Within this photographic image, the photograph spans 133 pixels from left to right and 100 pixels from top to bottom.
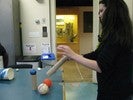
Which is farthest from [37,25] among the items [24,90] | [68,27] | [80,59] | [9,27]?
[68,27]

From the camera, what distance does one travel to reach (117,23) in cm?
164

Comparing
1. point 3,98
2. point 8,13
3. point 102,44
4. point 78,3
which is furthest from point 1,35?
point 78,3

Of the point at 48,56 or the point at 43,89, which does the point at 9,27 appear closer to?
the point at 48,56

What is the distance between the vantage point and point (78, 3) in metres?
9.16

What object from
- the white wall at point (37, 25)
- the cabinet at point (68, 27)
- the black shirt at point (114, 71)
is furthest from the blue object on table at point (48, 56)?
the cabinet at point (68, 27)

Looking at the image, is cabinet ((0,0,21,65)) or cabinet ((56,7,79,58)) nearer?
cabinet ((0,0,21,65))

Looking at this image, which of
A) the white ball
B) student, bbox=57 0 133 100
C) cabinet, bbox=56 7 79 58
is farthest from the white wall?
cabinet, bbox=56 7 79 58

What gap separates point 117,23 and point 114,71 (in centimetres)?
32

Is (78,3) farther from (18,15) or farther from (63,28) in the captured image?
(18,15)

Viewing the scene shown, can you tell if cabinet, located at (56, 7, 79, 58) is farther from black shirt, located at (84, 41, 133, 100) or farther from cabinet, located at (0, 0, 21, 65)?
black shirt, located at (84, 41, 133, 100)

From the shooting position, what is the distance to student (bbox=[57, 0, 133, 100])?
1580 millimetres

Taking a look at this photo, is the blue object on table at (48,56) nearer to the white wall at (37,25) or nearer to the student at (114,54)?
the white wall at (37,25)

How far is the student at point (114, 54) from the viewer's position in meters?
1.58

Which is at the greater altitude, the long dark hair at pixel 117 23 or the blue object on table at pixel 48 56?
the long dark hair at pixel 117 23
